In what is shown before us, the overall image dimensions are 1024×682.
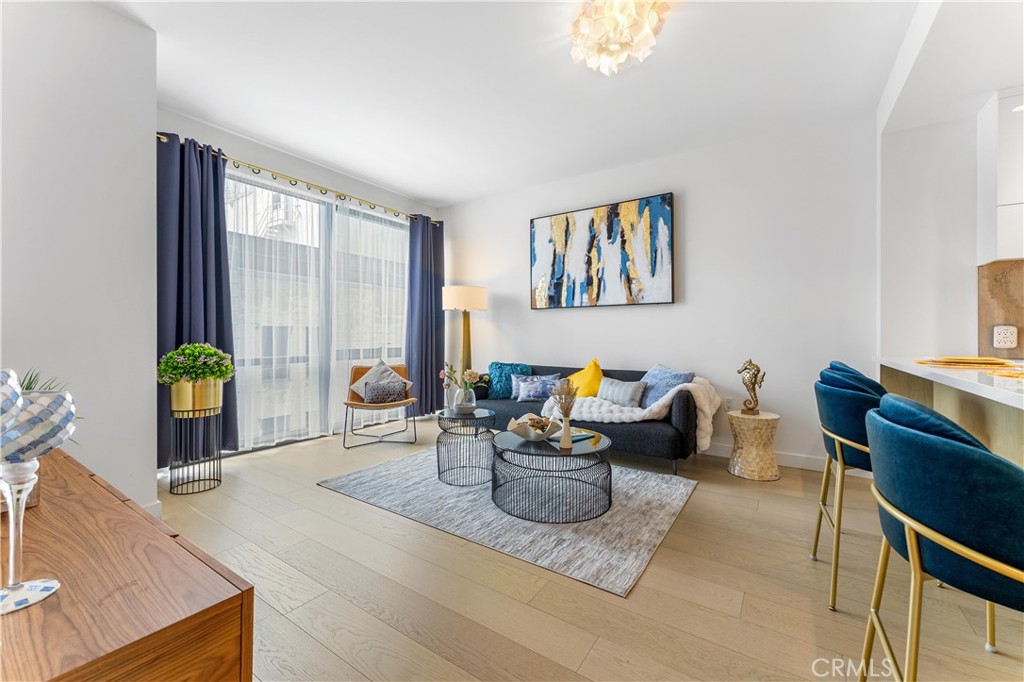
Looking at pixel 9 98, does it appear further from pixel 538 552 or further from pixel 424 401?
pixel 424 401

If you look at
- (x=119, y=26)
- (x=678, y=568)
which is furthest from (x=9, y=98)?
(x=678, y=568)

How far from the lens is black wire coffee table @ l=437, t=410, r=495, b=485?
3.18 meters

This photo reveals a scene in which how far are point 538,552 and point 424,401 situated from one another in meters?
3.36

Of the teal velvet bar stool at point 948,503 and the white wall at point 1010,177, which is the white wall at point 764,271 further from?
the teal velvet bar stool at point 948,503

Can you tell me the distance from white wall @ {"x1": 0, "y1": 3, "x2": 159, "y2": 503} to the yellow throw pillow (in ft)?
10.3

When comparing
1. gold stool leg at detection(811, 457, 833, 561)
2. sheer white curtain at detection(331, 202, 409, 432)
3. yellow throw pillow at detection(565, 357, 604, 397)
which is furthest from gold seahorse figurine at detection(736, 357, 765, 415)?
Answer: sheer white curtain at detection(331, 202, 409, 432)

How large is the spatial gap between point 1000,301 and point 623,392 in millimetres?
2388

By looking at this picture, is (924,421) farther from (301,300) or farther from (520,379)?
(301,300)

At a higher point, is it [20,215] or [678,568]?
[20,215]

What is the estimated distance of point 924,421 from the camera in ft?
2.78

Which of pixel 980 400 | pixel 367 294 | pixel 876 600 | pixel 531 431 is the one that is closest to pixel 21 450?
pixel 876 600

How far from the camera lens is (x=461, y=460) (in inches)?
137

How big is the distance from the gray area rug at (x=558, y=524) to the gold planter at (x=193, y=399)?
3.07 feet

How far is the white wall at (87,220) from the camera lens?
2.00 m
